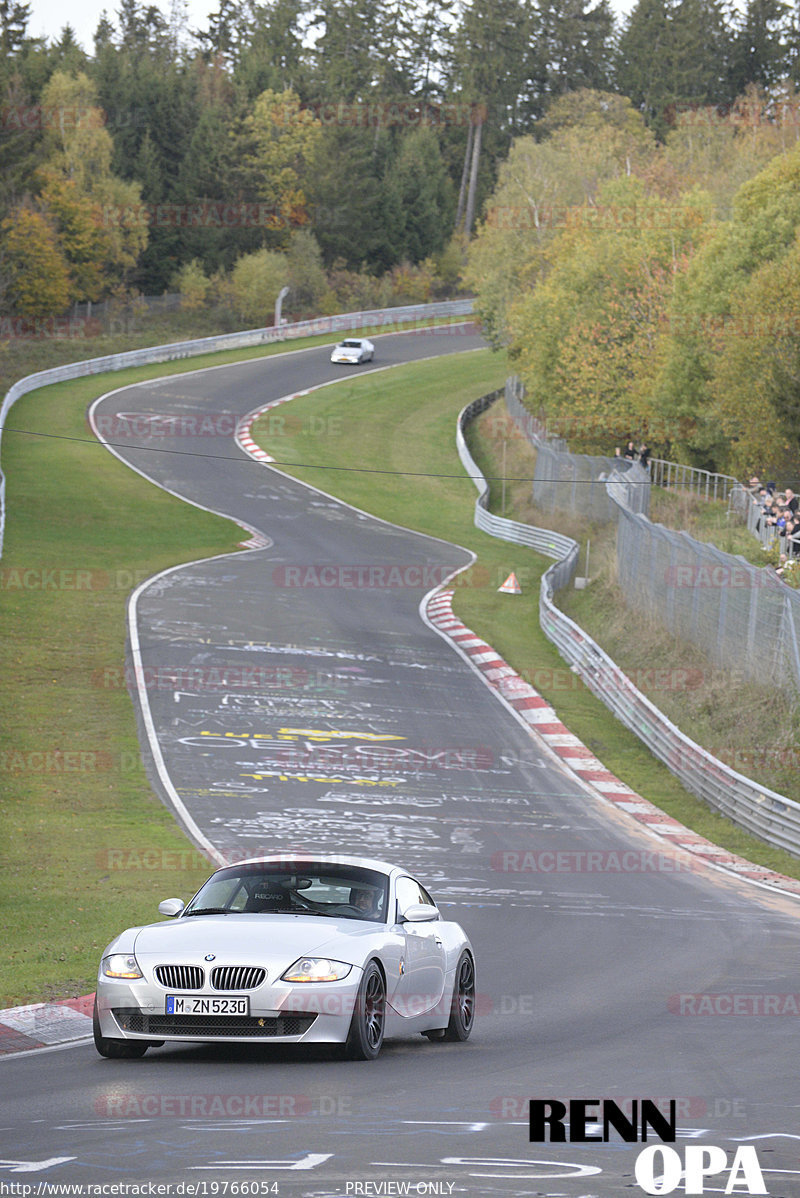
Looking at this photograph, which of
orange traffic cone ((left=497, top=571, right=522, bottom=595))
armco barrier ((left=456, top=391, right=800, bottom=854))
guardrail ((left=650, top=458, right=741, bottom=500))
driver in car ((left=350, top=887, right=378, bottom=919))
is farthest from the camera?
orange traffic cone ((left=497, top=571, right=522, bottom=595))

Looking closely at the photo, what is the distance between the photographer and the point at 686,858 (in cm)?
1984

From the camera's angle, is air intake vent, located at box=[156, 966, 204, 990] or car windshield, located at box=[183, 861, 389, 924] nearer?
air intake vent, located at box=[156, 966, 204, 990]

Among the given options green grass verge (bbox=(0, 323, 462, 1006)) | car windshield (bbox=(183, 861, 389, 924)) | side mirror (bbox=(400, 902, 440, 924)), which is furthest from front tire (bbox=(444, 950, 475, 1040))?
green grass verge (bbox=(0, 323, 462, 1006))

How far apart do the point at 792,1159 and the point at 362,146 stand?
117289 millimetres

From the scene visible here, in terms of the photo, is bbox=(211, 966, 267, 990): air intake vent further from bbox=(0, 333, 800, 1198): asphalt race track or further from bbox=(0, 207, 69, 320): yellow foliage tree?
bbox=(0, 207, 69, 320): yellow foliage tree

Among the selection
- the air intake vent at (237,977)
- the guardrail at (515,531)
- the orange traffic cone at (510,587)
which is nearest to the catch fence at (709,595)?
the guardrail at (515,531)

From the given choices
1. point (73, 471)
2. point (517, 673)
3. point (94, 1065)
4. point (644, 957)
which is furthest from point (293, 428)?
point (94, 1065)

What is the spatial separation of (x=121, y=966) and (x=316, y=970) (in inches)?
46.8

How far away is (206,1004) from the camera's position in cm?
836

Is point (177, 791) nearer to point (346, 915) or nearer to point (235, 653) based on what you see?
point (235, 653)

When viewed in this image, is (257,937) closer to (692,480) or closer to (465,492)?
(692,480)

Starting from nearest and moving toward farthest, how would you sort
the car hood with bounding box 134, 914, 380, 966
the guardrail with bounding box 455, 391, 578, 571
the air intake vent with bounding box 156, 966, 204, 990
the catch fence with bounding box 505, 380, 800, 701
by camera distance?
the air intake vent with bounding box 156, 966, 204, 990
the car hood with bounding box 134, 914, 380, 966
the catch fence with bounding box 505, 380, 800, 701
the guardrail with bounding box 455, 391, 578, 571

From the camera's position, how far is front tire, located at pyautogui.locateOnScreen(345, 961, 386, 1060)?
8.47 metres

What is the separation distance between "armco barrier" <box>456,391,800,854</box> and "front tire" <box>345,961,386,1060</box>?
12.3 metres
